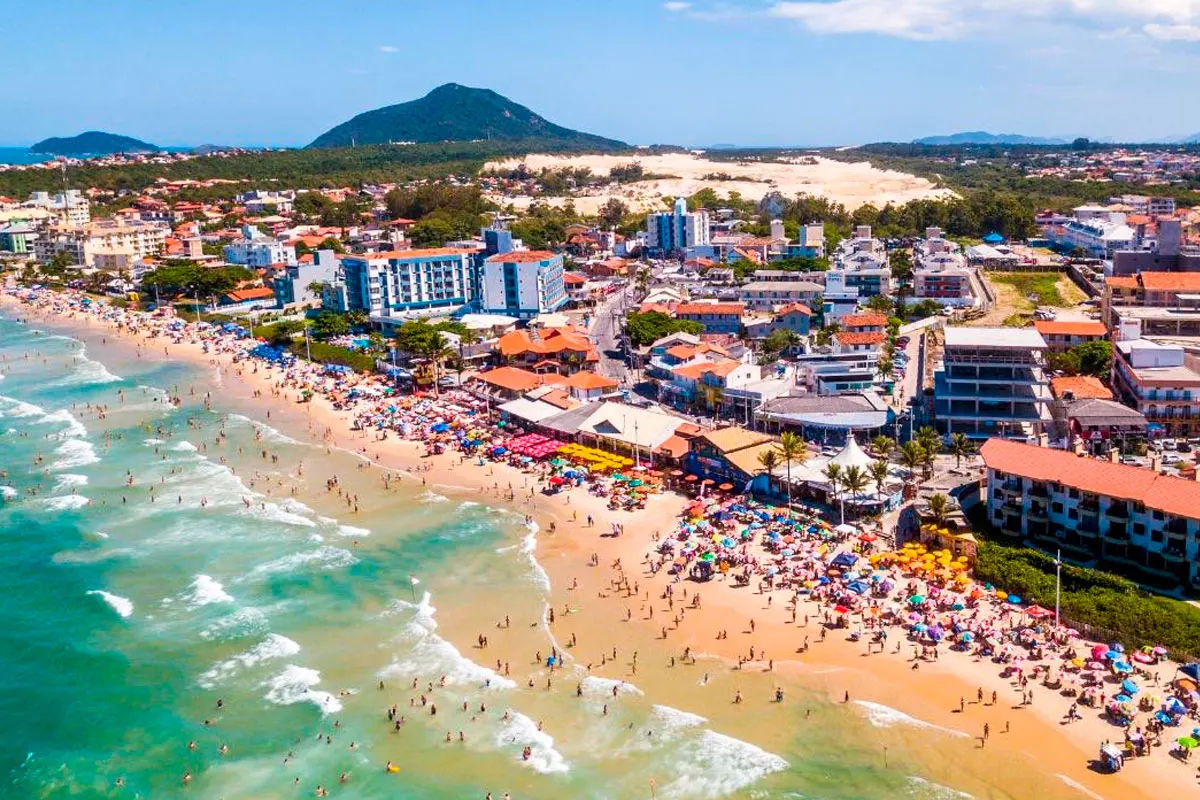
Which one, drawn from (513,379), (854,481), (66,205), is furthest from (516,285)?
(66,205)

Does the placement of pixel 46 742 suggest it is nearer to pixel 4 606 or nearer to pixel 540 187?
pixel 4 606

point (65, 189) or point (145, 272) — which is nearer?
point (145, 272)

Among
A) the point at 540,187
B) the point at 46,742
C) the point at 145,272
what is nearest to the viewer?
the point at 46,742

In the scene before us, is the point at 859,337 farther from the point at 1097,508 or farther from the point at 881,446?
the point at 1097,508

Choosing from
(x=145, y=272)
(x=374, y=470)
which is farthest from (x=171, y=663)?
(x=145, y=272)

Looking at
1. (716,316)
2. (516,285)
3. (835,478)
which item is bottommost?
(835,478)

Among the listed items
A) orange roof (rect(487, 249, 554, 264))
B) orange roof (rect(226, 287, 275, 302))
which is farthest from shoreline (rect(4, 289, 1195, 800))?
orange roof (rect(226, 287, 275, 302))

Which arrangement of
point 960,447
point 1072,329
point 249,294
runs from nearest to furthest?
point 960,447 → point 1072,329 → point 249,294

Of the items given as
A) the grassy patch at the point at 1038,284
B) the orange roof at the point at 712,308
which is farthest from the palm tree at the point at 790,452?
the grassy patch at the point at 1038,284
